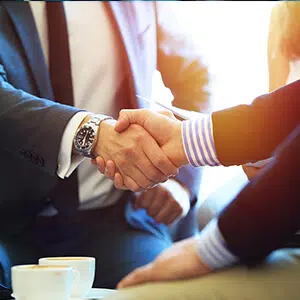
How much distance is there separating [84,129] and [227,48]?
32 cm

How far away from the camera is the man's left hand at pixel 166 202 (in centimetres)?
95

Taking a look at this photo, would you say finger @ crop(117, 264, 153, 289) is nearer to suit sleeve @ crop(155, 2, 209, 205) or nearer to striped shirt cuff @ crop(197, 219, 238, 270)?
striped shirt cuff @ crop(197, 219, 238, 270)

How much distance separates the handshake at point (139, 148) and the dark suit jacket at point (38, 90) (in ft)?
0.20

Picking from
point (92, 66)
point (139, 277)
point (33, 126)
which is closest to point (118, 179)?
point (33, 126)

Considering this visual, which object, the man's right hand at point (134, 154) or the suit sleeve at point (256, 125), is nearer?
the suit sleeve at point (256, 125)

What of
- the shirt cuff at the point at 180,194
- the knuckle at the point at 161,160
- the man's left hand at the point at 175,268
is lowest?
the shirt cuff at the point at 180,194

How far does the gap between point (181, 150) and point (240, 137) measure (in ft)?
0.48

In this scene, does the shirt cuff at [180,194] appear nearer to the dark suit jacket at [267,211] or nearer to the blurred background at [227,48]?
the blurred background at [227,48]

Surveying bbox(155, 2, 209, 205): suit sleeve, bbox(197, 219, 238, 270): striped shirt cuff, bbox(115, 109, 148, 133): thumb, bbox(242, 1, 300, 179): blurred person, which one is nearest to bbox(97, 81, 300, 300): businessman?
bbox(197, 219, 238, 270): striped shirt cuff

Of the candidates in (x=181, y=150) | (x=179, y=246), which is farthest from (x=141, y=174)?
(x=179, y=246)

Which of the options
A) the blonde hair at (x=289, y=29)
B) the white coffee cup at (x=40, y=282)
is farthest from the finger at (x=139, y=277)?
the blonde hair at (x=289, y=29)

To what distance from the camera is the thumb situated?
2.51 feet

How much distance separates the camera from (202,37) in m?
0.94

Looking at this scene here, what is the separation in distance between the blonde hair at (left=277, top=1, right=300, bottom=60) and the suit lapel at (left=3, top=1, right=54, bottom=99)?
395 mm
